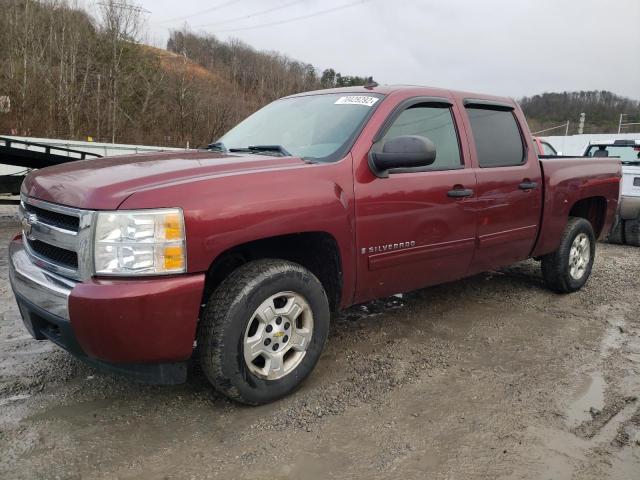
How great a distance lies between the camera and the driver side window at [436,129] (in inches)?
139

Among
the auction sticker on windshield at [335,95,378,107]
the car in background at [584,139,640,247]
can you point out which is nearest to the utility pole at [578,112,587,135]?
the car in background at [584,139,640,247]

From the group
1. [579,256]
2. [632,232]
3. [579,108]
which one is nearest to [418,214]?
[579,256]

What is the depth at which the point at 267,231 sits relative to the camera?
104 inches

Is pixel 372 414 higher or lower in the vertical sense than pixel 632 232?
lower

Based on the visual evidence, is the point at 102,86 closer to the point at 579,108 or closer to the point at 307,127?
the point at 307,127

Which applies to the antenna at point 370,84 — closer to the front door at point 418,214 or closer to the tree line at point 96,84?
the front door at point 418,214

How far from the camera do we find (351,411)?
2.82 metres

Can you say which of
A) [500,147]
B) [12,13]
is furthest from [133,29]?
[500,147]

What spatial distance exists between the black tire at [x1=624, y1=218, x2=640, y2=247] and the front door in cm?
593

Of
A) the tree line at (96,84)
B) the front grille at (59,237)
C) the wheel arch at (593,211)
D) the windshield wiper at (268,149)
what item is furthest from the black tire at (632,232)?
the tree line at (96,84)

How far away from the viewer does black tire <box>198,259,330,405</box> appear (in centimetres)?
257

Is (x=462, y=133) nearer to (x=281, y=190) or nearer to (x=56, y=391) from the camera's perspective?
(x=281, y=190)

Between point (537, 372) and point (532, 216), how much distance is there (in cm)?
157

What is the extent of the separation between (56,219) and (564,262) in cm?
451
